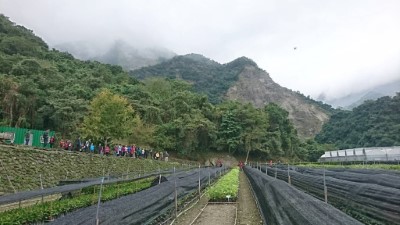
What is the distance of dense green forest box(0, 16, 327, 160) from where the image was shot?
37.0 m

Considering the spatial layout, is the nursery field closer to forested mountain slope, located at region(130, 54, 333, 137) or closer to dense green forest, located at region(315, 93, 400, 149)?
dense green forest, located at region(315, 93, 400, 149)

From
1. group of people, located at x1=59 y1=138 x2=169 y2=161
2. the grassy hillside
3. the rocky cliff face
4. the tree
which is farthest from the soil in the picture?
the rocky cliff face

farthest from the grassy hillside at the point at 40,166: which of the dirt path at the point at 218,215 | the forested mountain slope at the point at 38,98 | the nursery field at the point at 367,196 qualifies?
the forested mountain slope at the point at 38,98

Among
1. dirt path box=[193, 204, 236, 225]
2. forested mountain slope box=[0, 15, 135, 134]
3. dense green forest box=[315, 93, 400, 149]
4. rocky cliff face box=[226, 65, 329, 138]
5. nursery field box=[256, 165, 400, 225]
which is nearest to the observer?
nursery field box=[256, 165, 400, 225]

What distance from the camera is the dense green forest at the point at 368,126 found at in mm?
65875

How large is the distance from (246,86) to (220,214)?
134817 mm

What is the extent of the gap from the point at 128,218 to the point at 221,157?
51.8 metres

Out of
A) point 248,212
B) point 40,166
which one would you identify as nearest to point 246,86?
point 40,166

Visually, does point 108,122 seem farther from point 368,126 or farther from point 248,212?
point 368,126

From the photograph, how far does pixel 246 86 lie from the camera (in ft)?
477

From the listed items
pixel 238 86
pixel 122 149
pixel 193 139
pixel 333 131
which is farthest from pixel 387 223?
pixel 238 86

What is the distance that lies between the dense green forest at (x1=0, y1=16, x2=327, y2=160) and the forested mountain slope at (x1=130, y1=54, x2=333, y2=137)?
60.3m

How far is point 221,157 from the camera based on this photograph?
58.2 metres

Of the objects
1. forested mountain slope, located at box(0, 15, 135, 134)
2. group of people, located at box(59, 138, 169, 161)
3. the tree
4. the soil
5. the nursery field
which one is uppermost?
forested mountain slope, located at box(0, 15, 135, 134)
